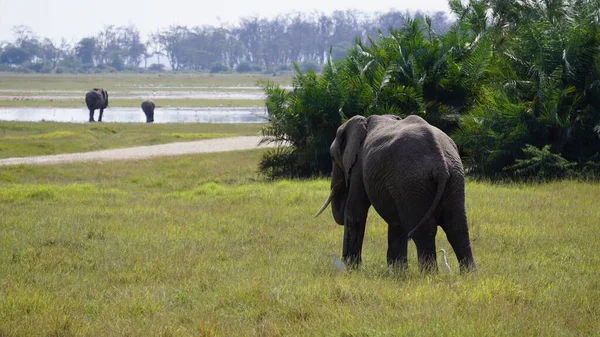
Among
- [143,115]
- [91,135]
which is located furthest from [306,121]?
[143,115]

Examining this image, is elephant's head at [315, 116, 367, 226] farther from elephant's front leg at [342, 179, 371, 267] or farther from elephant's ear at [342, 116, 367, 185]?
elephant's front leg at [342, 179, 371, 267]

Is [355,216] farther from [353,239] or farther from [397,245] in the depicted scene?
[397,245]

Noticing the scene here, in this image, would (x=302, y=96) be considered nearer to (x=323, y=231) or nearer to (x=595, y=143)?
(x=595, y=143)

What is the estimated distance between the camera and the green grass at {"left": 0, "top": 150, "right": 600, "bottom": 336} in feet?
22.8

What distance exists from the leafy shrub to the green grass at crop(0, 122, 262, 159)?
1622 centimetres

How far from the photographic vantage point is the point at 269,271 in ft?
30.0

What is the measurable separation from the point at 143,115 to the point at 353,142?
51.9m

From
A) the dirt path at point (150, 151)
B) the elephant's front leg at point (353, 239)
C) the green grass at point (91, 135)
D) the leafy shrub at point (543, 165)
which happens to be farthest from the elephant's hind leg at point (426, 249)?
the green grass at point (91, 135)

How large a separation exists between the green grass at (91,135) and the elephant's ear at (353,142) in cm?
1970

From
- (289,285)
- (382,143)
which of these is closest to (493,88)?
(382,143)

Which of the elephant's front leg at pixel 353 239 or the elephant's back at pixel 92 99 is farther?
the elephant's back at pixel 92 99

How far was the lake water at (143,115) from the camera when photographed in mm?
54000

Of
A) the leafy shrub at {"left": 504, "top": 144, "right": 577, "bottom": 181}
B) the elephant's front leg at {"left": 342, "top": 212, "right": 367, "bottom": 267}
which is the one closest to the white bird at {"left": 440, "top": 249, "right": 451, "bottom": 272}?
the elephant's front leg at {"left": 342, "top": 212, "right": 367, "bottom": 267}

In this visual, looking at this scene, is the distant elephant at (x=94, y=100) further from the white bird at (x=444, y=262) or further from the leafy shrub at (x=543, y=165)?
the white bird at (x=444, y=262)
